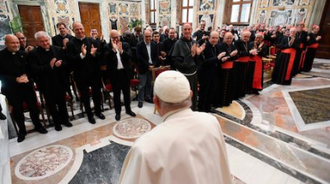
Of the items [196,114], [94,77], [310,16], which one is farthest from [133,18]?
[196,114]

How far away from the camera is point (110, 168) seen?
8.56 feet

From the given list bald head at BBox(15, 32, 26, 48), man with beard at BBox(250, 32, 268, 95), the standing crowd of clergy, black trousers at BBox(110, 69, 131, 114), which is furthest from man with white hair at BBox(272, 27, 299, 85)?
bald head at BBox(15, 32, 26, 48)

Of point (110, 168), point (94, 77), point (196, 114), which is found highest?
point (196, 114)

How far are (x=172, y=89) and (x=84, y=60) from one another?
286 cm

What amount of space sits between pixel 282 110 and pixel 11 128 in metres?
5.93

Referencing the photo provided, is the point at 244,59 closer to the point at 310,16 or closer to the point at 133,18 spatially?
the point at 310,16

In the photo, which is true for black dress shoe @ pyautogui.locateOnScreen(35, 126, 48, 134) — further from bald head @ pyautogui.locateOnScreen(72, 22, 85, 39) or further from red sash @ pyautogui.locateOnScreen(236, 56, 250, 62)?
red sash @ pyautogui.locateOnScreen(236, 56, 250, 62)

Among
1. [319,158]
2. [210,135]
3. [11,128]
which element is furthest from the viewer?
[11,128]

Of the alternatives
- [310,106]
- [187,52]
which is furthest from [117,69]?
[310,106]

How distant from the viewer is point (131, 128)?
3.62 metres

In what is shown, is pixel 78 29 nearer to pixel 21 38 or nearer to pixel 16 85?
pixel 16 85

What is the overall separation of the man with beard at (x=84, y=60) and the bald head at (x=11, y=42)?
759 mm

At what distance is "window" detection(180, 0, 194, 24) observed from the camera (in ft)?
41.9

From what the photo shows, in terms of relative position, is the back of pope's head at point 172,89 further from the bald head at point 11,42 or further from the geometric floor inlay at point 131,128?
the bald head at point 11,42
